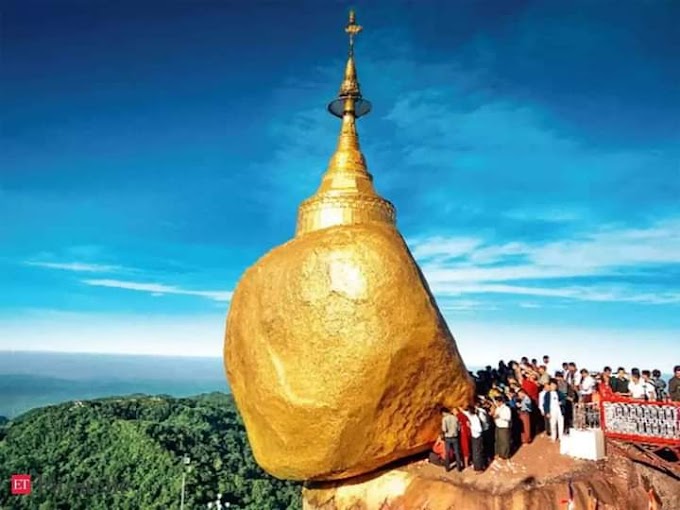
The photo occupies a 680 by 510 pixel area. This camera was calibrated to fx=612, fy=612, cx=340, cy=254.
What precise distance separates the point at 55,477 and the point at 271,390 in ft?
124

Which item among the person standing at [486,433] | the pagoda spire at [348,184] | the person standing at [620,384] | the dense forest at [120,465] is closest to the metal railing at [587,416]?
the person standing at [620,384]

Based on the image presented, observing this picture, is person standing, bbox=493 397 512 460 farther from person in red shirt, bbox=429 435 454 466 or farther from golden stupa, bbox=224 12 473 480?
person in red shirt, bbox=429 435 454 466

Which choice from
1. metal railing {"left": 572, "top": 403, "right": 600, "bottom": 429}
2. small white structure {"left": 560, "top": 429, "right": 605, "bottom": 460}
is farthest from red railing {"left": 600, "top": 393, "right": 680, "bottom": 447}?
small white structure {"left": 560, "top": 429, "right": 605, "bottom": 460}

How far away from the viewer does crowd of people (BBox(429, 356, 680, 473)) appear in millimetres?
11148

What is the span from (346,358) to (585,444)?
182 inches

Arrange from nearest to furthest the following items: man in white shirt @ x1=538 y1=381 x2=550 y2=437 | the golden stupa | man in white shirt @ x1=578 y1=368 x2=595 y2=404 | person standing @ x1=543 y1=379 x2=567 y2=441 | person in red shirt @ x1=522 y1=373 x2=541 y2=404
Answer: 1. the golden stupa
2. person standing @ x1=543 y1=379 x2=567 y2=441
3. man in white shirt @ x1=538 y1=381 x2=550 y2=437
4. person in red shirt @ x1=522 y1=373 x2=541 y2=404
5. man in white shirt @ x1=578 y1=368 x2=595 y2=404

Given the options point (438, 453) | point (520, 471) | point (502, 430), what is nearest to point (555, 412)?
point (502, 430)

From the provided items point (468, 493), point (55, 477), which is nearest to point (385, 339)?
point (468, 493)

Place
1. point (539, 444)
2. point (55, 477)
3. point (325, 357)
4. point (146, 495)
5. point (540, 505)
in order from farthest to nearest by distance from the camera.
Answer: point (55, 477), point (146, 495), point (539, 444), point (325, 357), point (540, 505)

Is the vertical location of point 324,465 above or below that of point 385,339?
below

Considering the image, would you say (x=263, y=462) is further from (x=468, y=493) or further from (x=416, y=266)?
(x=416, y=266)

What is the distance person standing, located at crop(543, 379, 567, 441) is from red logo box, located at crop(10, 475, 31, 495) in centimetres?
3764

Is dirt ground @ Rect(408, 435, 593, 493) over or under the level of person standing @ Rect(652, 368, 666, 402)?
under

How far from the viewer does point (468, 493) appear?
10.5 meters
